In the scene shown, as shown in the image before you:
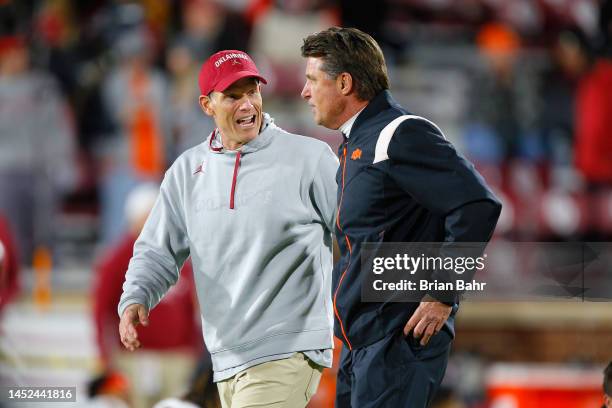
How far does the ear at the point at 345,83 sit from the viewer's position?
368 centimetres

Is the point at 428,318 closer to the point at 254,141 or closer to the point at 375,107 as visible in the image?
the point at 375,107

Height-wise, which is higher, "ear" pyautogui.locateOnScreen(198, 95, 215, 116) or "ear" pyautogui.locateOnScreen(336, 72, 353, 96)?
"ear" pyautogui.locateOnScreen(198, 95, 215, 116)

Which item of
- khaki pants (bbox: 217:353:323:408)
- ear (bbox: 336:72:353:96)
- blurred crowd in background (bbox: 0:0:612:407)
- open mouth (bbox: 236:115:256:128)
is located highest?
blurred crowd in background (bbox: 0:0:612:407)

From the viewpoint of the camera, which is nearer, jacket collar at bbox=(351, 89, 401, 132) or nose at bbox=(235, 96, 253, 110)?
jacket collar at bbox=(351, 89, 401, 132)

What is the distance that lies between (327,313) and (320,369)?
191 millimetres

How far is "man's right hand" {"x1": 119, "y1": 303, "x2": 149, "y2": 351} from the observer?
377 centimetres

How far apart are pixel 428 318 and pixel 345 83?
79 centimetres

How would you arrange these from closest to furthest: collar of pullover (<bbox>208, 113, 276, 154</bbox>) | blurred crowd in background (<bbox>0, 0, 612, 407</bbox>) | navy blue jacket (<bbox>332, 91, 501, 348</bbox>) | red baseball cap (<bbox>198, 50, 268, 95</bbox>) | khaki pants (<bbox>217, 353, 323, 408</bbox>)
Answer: navy blue jacket (<bbox>332, 91, 501, 348</bbox>) < khaki pants (<bbox>217, 353, 323, 408</bbox>) < red baseball cap (<bbox>198, 50, 268, 95</bbox>) < collar of pullover (<bbox>208, 113, 276, 154</bbox>) < blurred crowd in background (<bbox>0, 0, 612, 407</bbox>)

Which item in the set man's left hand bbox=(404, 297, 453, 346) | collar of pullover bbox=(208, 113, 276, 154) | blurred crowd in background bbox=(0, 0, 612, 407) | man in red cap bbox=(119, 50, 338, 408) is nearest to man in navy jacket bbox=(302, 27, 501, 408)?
man's left hand bbox=(404, 297, 453, 346)

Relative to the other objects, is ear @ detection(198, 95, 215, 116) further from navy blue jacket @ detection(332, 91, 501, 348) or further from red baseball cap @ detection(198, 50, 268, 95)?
navy blue jacket @ detection(332, 91, 501, 348)

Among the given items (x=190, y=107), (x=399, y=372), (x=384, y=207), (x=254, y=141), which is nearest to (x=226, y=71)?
(x=254, y=141)

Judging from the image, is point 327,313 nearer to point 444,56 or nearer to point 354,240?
point 354,240

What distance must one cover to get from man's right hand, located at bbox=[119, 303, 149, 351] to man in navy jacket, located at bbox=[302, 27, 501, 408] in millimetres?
637

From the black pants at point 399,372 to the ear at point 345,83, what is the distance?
773 mm
